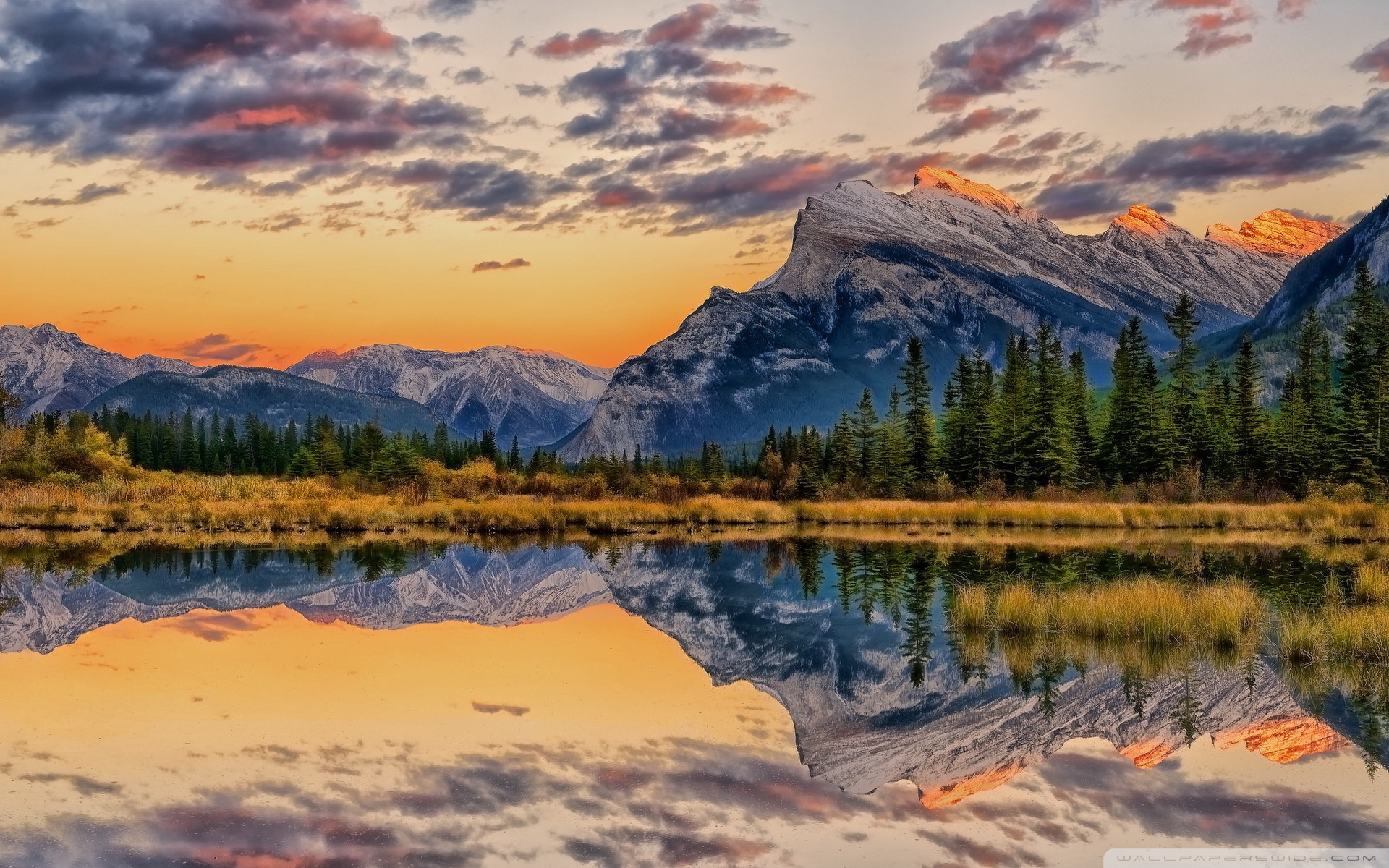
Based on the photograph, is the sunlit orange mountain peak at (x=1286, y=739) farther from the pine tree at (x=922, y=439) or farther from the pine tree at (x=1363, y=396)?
the pine tree at (x=922, y=439)

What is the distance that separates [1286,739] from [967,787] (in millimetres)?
5655

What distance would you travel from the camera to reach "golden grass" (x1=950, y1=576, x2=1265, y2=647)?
24.5 meters

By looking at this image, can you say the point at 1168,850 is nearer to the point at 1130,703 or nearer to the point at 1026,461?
the point at 1130,703

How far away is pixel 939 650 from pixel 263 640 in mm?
16827

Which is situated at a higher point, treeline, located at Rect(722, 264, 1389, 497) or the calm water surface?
treeline, located at Rect(722, 264, 1389, 497)

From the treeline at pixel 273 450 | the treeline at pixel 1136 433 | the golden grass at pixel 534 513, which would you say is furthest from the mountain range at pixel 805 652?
the treeline at pixel 273 450

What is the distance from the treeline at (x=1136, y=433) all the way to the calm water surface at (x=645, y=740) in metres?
61.2

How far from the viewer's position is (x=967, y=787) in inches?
612

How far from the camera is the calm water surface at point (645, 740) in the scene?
43.7ft

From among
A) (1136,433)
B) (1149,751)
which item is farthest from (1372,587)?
(1136,433)

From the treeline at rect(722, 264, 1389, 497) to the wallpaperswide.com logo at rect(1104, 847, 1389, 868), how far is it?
2977 inches

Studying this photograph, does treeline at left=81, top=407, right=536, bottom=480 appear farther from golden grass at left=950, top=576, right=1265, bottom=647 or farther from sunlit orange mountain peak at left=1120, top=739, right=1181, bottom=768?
sunlit orange mountain peak at left=1120, top=739, right=1181, bottom=768

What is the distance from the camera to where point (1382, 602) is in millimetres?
26828

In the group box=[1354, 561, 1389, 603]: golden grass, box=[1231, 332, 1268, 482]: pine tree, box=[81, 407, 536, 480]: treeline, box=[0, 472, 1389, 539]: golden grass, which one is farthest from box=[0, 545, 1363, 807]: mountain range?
box=[81, 407, 536, 480]: treeline
